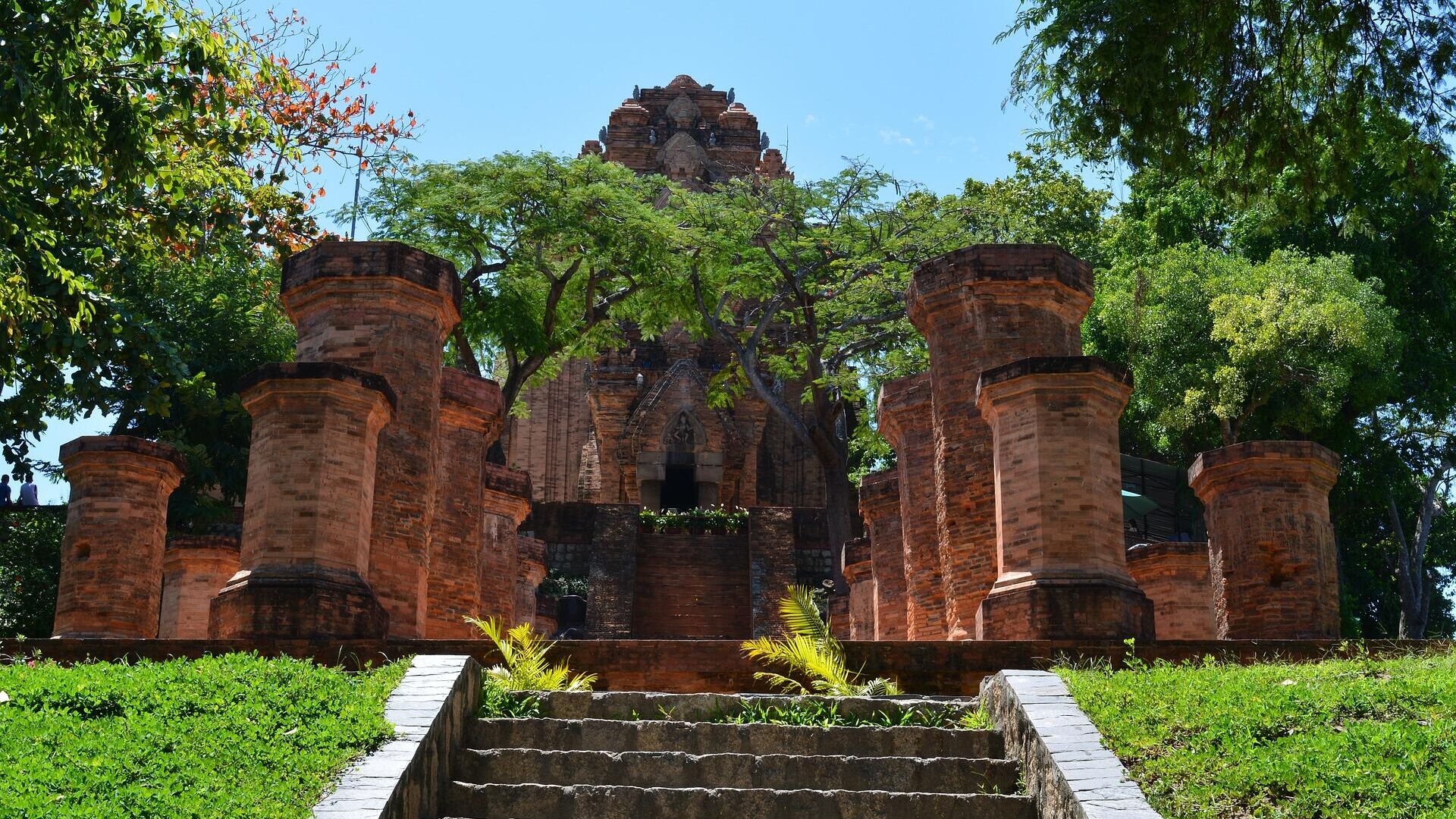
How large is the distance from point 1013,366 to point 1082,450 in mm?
800

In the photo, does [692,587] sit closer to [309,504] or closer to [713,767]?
[309,504]

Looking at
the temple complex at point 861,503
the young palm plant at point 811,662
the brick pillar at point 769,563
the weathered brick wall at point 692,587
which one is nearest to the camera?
the young palm plant at point 811,662

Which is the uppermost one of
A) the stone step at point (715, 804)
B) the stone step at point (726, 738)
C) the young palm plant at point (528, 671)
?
the young palm plant at point (528, 671)

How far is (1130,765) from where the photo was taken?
25.2 ft

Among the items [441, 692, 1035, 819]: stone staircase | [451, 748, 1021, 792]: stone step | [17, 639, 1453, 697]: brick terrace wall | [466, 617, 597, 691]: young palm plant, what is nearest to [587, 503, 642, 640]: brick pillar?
[17, 639, 1453, 697]: brick terrace wall

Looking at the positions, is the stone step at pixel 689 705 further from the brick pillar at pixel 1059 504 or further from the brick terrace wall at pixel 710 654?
the brick pillar at pixel 1059 504

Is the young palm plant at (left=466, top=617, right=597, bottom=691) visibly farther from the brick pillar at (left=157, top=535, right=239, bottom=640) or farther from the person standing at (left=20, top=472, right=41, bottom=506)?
the person standing at (left=20, top=472, right=41, bottom=506)

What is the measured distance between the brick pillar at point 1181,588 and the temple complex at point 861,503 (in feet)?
0.08

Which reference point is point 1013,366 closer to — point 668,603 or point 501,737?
point 501,737

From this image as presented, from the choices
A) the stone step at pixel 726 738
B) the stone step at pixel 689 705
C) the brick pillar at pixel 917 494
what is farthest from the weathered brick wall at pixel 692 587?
the stone step at pixel 726 738

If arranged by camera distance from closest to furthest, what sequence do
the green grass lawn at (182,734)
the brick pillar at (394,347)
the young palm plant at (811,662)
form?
the green grass lawn at (182,734) < the young palm plant at (811,662) < the brick pillar at (394,347)

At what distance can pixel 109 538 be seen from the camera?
52.3 ft

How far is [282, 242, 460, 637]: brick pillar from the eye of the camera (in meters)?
13.9

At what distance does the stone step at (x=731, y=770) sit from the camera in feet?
27.4
